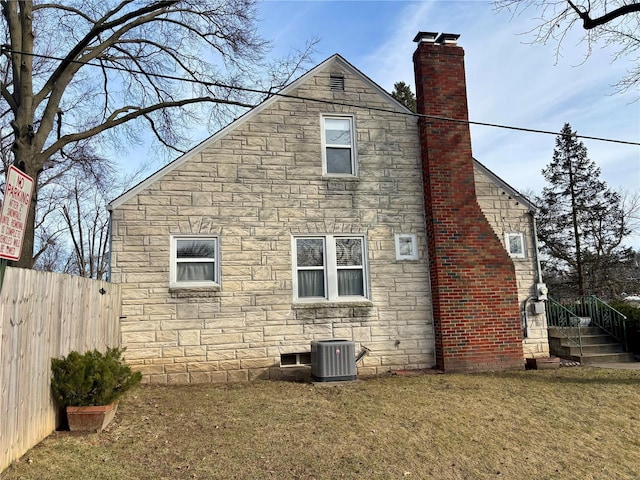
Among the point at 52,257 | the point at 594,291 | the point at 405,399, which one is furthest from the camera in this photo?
the point at 52,257

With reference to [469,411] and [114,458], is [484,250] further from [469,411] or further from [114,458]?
[114,458]

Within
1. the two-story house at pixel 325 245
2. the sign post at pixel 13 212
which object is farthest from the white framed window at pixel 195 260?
the sign post at pixel 13 212

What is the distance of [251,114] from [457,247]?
16.9ft

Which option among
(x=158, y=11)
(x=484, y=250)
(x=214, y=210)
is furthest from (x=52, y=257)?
(x=484, y=250)

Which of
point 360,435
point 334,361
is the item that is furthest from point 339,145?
point 360,435

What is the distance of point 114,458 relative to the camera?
5.12 meters

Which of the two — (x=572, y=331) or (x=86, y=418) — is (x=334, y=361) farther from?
(x=572, y=331)

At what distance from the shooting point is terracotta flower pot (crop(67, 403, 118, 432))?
5766 mm

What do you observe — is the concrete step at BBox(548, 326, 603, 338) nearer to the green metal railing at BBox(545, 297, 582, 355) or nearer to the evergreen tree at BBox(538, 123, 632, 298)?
the green metal railing at BBox(545, 297, 582, 355)

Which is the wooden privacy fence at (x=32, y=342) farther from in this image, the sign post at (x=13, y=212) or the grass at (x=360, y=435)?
the sign post at (x=13, y=212)

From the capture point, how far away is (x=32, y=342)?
5.28m

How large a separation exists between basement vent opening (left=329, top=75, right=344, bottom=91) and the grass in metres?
6.30

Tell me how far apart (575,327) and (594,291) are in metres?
18.7

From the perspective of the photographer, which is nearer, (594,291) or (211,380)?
(211,380)
